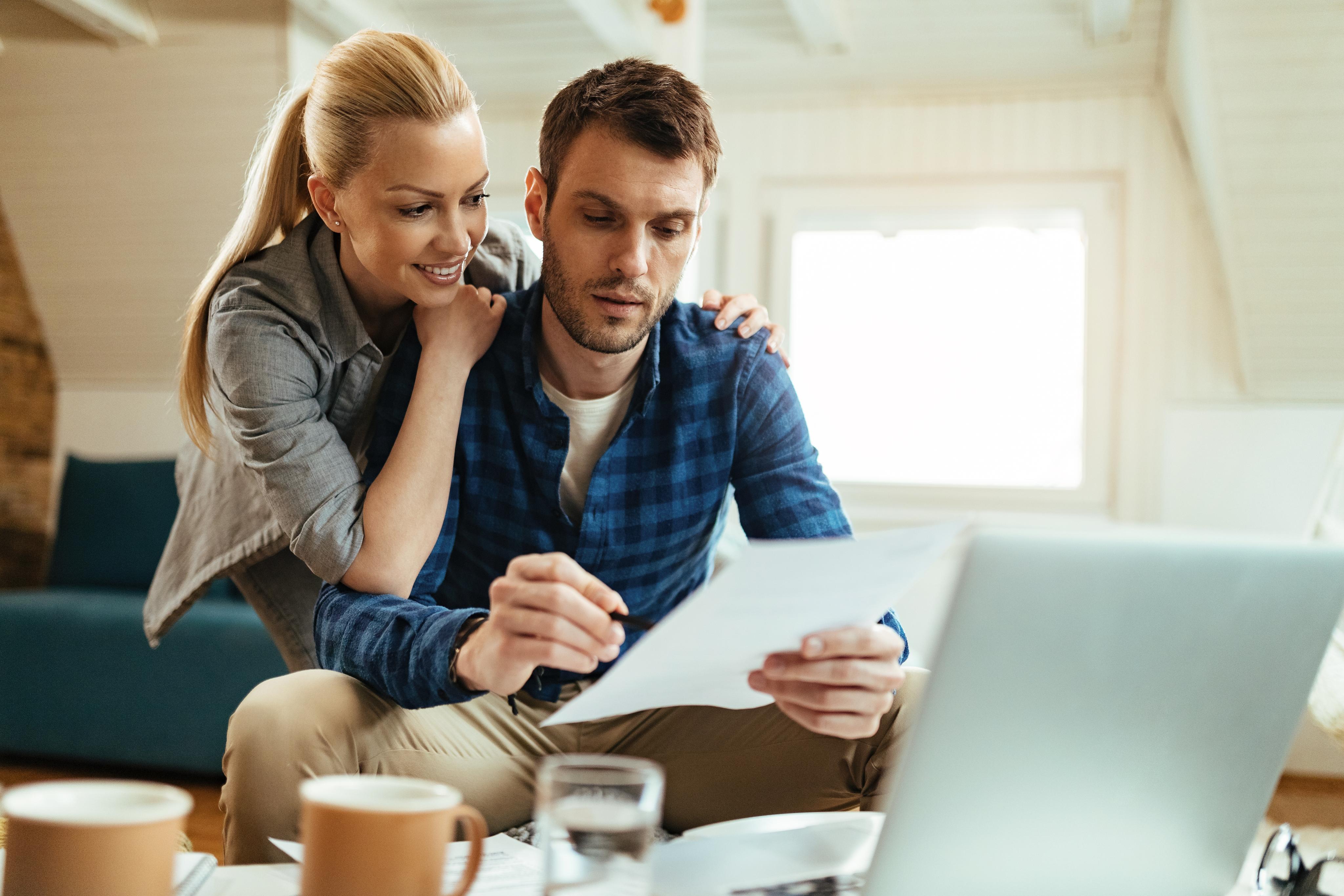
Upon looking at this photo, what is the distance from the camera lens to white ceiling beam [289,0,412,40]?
342 centimetres

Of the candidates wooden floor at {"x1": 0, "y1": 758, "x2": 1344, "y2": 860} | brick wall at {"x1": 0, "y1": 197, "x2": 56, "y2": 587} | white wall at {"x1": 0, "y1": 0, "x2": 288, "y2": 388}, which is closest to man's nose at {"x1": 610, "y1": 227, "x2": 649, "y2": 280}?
wooden floor at {"x1": 0, "y1": 758, "x2": 1344, "y2": 860}

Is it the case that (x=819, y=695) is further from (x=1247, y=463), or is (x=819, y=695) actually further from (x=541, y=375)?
(x=1247, y=463)

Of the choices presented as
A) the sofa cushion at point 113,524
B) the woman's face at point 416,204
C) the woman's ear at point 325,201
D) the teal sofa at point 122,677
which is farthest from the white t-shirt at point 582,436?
the sofa cushion at point 113,524

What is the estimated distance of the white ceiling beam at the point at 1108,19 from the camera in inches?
129

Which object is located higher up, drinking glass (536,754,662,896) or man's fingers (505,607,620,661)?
man's fingers (505,607,620,661)

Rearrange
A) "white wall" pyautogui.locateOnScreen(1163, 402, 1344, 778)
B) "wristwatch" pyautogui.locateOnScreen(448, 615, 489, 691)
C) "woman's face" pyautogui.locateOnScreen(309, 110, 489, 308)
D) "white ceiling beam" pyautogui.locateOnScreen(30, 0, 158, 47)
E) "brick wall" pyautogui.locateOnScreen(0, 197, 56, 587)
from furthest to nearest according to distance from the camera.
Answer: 1. "brick wall" pyautogui.locateOnScreen(0, 197, 56, 587)
2. "white wall" pyautogui.locateOnScreen(1163, 402, 1344, 778)
3. "white ceiling beam" pyautogui.locateOnScreen(30, 0, 158, 47)
4. "woman's face" pyautogui.locateOnScreen(309, 110, 489, 308)
5. "wristwatch" pyautogui.locateOnScreen(448, 615, 489, 691)

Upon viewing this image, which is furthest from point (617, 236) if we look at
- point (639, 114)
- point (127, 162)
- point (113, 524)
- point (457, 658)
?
point (127, 162)

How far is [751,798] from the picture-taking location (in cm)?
129

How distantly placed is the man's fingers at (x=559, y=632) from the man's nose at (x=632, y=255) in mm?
596

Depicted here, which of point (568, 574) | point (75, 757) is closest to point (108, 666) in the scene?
point (75, 757)

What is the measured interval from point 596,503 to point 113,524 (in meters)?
3.13

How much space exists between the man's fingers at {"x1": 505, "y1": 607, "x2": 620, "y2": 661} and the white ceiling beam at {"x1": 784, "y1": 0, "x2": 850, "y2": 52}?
2988mm

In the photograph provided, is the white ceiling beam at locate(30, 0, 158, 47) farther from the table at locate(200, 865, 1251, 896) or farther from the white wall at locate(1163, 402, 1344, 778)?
the white wall at locate(1163, 402, 1344, 778)

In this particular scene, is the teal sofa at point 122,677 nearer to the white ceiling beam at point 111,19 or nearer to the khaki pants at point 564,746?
the white ceiling beam at point 111,19
